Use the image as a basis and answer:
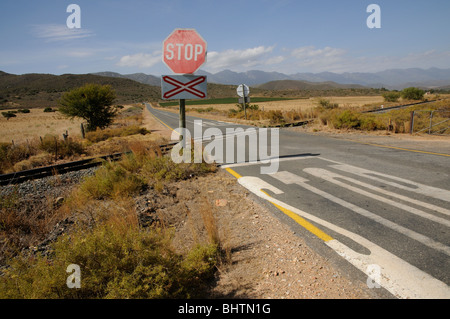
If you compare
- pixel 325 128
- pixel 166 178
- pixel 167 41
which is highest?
pixel 167 41

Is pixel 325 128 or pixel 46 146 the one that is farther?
pixel 325 128

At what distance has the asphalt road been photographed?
2877 mm

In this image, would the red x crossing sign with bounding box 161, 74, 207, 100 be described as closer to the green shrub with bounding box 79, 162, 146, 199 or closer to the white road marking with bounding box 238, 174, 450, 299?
the green shrub with bounding box 79, 162, 146, 199

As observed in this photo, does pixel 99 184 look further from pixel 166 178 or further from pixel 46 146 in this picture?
pixel 46 146

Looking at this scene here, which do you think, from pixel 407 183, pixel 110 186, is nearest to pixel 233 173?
pixel 110 186

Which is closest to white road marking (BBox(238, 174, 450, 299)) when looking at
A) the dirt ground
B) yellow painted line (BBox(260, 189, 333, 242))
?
yellow painted line (BBox(260, 189, 333, 242))

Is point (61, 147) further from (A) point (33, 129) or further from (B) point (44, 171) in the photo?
(A) point (33, 129)

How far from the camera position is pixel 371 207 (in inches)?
182

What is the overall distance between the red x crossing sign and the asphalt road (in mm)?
2557
